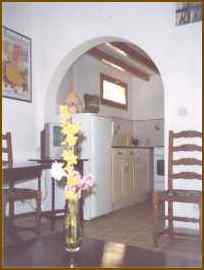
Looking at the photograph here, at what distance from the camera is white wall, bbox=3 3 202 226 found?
3580 mm

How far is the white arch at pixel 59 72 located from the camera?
→ 4.22 meters

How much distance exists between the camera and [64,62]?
14.3ft

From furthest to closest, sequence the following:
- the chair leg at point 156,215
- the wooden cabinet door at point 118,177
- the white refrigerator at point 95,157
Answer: the wooden cabinet door at point 118,177
the white refrigerator at point 95,157
the chair leg at point 156,215

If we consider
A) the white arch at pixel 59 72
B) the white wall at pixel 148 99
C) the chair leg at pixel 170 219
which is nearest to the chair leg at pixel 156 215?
the chair leg at pixel 170 219

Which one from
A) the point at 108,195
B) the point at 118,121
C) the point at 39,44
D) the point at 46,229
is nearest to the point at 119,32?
the point at 39,44

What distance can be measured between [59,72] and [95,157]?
1.20 metres

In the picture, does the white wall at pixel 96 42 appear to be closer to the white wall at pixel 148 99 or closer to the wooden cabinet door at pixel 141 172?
the wooden cabinet door at pixel 141 172

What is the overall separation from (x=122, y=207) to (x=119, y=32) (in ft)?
8.07

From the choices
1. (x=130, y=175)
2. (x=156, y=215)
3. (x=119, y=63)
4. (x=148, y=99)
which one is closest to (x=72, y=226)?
(x=156, y=215)

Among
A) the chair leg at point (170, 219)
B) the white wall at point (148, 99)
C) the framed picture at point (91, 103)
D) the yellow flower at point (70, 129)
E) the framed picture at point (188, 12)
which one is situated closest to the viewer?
the yellow flower at point (70, 129)

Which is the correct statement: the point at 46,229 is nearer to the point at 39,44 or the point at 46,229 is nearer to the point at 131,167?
the point at 131,167

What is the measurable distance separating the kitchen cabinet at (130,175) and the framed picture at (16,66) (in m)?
1.46

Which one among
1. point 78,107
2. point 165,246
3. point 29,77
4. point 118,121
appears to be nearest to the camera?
point 165,246

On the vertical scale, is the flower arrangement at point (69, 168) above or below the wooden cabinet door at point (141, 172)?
above
